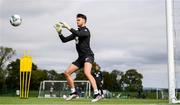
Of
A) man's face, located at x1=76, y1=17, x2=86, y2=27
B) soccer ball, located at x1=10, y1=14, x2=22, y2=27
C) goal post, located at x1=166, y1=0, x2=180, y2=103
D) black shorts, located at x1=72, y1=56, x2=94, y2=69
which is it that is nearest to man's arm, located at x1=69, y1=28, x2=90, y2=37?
man's face, located at x1=76, y1=17, x2=86, y2=27

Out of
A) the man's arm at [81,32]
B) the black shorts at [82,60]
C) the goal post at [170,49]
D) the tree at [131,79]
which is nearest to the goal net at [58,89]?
the goal post at [170,49]

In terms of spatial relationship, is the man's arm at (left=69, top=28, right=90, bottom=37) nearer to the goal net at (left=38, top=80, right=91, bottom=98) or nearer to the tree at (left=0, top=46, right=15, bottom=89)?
the goal net at (left=38, top=80, right=91, bottom=98)

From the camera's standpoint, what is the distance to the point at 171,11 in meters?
11.1

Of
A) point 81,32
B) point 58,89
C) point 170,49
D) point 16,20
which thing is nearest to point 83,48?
point 81,32

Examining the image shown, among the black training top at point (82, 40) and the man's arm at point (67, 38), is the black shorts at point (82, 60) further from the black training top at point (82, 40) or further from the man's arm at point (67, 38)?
the man's arm at point (67, 38)

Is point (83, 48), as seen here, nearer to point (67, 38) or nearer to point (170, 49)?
point (67, 38)

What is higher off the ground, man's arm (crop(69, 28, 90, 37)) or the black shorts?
man's arm (crop(69, 28, 90, 37))

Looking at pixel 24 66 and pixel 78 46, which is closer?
pixel 78 46

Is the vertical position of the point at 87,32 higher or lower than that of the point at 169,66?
higher

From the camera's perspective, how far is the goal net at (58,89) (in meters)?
23.6

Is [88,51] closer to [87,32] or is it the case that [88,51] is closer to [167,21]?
[87,32]

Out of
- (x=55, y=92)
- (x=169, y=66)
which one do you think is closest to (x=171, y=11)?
(x=169, y=66)

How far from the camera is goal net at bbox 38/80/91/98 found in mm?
23559

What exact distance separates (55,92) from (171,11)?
13.5 meters
